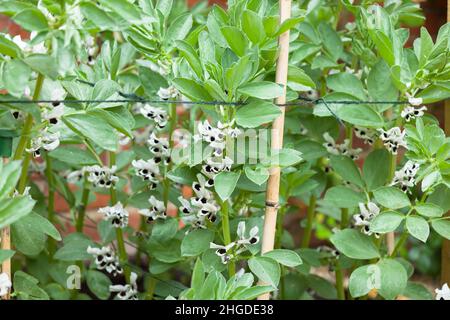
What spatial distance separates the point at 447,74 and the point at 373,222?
0.79 ft

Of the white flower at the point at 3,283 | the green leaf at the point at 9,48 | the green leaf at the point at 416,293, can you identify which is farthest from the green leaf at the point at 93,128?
the green leaf at the point at 416,293

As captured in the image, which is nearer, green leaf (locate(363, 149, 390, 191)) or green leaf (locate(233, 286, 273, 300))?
green leaf (locate(233, 286, 273, 300))

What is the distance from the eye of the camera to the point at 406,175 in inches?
40.3

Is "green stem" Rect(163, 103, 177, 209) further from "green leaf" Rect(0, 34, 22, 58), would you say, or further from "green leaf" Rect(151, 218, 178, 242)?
"green leaf" Rect(0, 34, 22, 58)

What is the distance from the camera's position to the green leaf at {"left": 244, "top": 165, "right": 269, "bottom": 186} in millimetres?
906

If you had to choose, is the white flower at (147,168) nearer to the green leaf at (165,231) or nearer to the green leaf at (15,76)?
the green leaf at (165,231)

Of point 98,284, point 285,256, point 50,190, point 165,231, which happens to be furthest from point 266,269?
point 50,190

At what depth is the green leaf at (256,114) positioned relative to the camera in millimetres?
906

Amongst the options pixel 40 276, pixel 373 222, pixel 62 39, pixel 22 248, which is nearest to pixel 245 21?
pixel 62 39

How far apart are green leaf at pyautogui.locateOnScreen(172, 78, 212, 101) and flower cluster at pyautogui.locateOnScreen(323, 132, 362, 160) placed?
13.5 inches

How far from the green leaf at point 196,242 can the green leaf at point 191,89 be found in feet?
0.71

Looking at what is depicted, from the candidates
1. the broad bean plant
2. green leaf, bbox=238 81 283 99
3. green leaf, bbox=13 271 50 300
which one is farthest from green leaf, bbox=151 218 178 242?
green leaf, bbox=238 81 283 99
